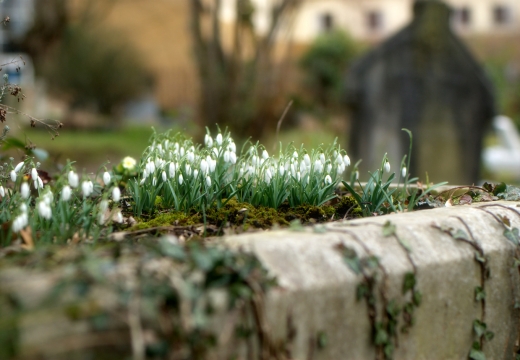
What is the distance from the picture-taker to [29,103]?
1780 centimetres

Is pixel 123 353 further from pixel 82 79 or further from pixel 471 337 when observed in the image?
pixel 82 79

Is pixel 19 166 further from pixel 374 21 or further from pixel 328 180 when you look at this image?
pixel 374 21

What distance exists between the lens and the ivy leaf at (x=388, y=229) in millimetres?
2223

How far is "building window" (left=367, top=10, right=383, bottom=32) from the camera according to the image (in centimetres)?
3458

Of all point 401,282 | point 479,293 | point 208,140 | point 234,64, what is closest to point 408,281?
point 401,282

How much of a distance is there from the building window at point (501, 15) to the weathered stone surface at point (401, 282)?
34.3 m

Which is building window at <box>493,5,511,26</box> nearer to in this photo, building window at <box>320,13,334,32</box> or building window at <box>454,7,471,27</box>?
building window at <box>454,7,471,27</box>

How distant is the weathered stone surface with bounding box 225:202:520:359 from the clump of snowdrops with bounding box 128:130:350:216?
62cm

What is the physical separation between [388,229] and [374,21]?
34.7 m

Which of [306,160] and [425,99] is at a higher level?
[425,99]

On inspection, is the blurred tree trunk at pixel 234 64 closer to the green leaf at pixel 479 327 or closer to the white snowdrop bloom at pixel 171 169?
the white snowdrop bloom at pixel 171 169

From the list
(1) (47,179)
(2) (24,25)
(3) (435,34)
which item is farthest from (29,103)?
(1) (47,179)

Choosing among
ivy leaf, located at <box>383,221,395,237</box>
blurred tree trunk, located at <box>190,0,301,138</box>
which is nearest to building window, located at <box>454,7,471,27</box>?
blurred tree trunk, located at <box>190,0,301,138</box>

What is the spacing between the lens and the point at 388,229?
2.23 meters
